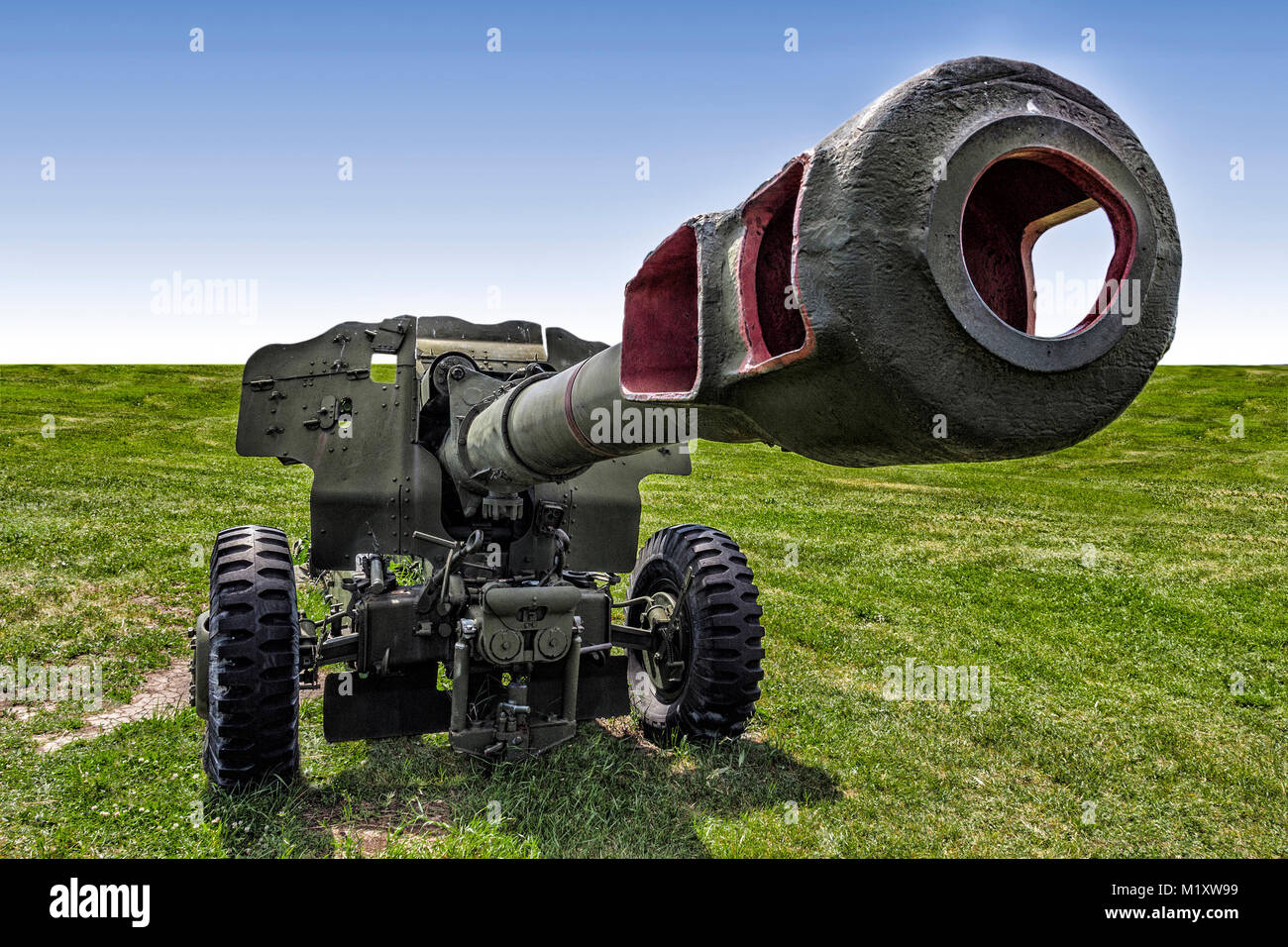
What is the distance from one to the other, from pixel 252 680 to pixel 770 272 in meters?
3.48

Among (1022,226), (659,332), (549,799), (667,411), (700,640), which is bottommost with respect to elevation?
(549,799)

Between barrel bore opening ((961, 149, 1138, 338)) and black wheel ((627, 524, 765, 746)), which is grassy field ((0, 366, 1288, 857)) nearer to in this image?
black wheel ((627, 524, 765, 746))

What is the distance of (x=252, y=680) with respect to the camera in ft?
14.1

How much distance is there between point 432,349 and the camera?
18.6 feet

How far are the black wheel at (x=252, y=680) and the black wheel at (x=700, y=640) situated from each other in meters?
2.22

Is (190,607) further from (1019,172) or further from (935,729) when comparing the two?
(1019,172)

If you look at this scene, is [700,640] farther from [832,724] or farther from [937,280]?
[937,280]

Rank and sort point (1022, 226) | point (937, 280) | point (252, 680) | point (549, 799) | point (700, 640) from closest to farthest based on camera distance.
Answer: point (937, 280)
point (1022, 226)
point (252, 680)
point (549, 799)
point (700, 640)

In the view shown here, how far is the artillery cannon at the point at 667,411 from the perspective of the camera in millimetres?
1632

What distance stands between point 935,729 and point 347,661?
3.91 metres

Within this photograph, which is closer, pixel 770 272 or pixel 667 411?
pixel 770 272

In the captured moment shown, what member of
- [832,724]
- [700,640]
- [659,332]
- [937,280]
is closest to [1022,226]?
[937,280]

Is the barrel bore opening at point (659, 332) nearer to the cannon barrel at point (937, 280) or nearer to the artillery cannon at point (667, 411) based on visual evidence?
the artillery cannon at point (667, 411)

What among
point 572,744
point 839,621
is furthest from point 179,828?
point 839,621
